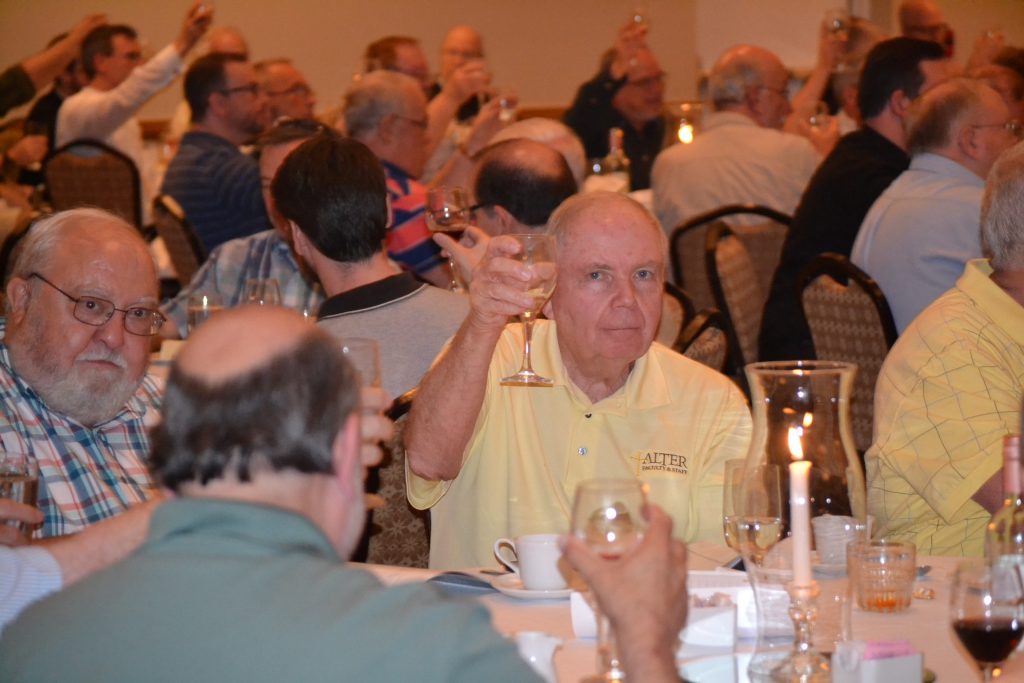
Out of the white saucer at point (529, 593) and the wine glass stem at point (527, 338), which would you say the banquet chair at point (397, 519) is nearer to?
the wine glass stem at point (527, 338)

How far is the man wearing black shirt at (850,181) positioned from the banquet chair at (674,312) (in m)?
0.87

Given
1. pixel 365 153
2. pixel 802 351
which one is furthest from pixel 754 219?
pixel 365 153

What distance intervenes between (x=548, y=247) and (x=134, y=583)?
144 centimetres

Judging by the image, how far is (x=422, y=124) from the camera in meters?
5.89

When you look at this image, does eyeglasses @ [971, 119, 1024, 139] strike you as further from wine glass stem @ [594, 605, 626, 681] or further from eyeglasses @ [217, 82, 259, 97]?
eyeglasses @ [217, 82, 259, 97]

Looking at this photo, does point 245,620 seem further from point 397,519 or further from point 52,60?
point 52,60

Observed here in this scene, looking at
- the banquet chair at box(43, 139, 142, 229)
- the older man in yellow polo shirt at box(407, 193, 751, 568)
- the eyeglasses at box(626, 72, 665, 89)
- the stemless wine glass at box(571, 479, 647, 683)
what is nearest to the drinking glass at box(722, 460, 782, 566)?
the stemless wine glass at box(571, 479, 647, 683)

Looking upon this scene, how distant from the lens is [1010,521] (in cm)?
183

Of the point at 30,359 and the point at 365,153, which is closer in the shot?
the point at 30,359

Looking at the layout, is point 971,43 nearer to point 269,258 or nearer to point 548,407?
point 269,258

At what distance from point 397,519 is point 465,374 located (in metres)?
0.55

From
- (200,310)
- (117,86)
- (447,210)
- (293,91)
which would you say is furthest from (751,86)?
(117,86)

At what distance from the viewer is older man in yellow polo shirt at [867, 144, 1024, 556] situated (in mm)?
2596

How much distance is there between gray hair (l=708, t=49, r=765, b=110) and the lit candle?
212 inches
